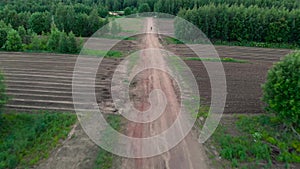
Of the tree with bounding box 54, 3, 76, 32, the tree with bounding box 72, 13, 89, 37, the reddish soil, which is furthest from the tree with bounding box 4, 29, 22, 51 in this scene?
the reddish soil

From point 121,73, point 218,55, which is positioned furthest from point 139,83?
point 218,55

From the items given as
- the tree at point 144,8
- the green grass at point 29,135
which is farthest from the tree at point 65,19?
the tree at point 144,8

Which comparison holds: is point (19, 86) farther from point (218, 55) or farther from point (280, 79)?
point (218, 55)

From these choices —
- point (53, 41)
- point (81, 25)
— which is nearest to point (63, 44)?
point (53, 41)

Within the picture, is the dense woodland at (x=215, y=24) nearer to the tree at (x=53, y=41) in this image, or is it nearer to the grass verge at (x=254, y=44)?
the tree at (x=53, y=41)

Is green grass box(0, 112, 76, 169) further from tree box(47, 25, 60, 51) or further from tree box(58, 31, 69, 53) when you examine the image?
tree box(47, 25, 60, 51)

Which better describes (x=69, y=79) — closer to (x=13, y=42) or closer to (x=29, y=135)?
(x=29, y=135)
